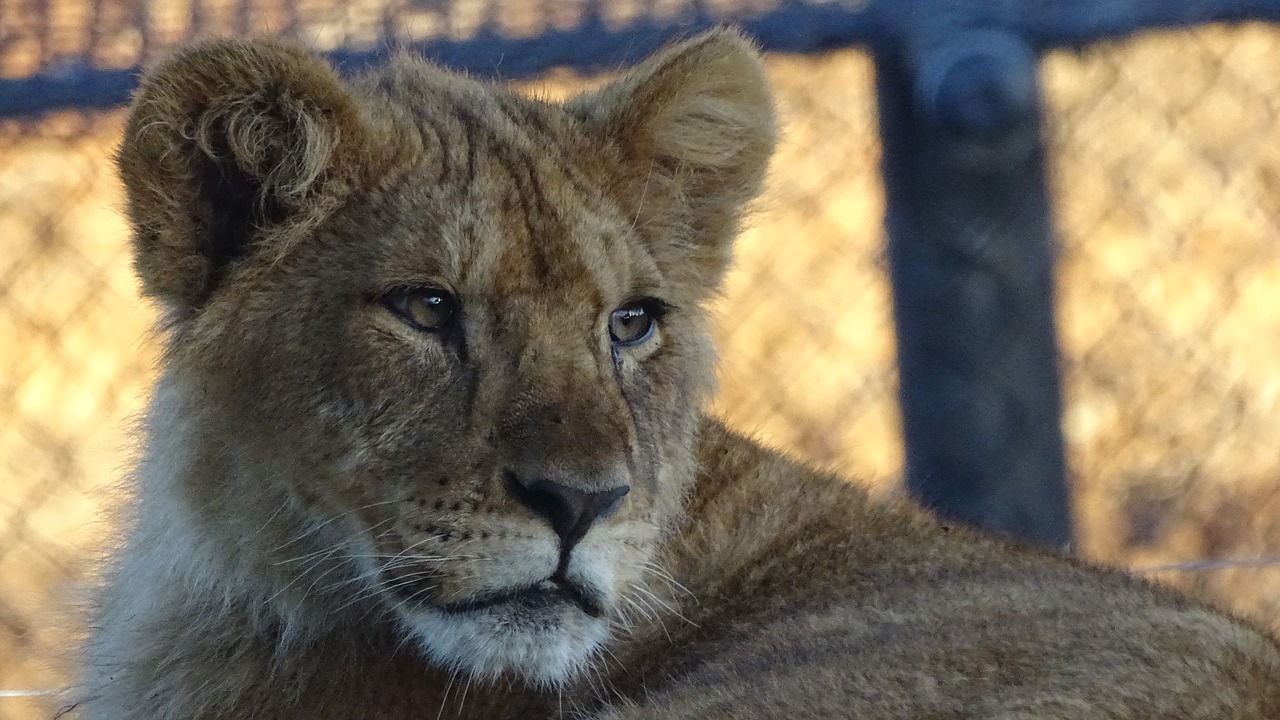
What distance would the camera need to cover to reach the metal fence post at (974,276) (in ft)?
9.82

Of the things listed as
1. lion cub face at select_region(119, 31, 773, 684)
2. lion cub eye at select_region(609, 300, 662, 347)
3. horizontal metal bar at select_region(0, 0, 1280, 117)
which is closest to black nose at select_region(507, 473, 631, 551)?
lion cub face at select_region(119, 31, 773, 684)

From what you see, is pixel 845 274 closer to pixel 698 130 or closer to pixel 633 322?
pixel 698 130

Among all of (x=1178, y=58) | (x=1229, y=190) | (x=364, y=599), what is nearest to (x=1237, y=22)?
(x=1178, y=58)

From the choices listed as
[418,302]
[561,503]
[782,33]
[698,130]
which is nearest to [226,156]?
[418,302]

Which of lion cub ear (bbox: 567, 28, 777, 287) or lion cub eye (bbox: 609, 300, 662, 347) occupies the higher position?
lion cub ear (bbox: 567, 28, 777, 287)

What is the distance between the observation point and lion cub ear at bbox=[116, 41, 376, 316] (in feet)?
6.64

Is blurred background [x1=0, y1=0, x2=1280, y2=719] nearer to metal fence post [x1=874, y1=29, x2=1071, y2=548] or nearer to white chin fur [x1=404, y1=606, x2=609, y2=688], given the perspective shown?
metal fence post [x1=874, y1=29, x2=1071, y2=548]

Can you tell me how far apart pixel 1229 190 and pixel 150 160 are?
10.3 ft

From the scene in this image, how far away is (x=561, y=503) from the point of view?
192 centimetres

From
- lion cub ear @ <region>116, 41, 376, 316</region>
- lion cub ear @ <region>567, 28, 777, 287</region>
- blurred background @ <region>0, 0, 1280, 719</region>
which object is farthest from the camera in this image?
blurred background @ <region>0, 0, 1280, 719</region>

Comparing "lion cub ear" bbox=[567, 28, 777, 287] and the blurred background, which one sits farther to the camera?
the blurred background

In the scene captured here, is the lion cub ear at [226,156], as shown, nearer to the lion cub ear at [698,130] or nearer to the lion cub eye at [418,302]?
the lion cub eye at [418,302]

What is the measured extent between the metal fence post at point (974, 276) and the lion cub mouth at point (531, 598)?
1.27 m

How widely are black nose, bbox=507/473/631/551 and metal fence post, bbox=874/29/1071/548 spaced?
4.28ft
